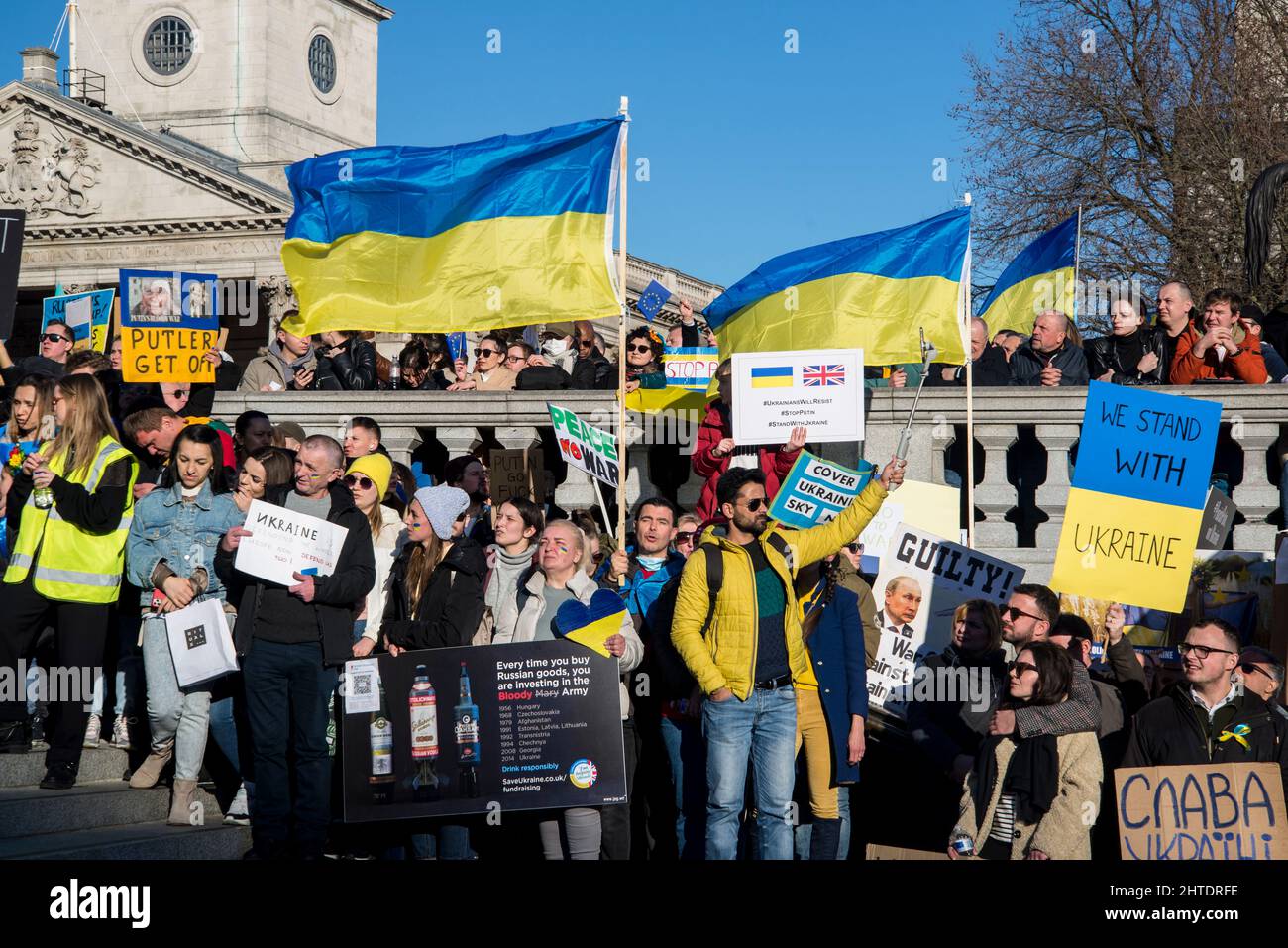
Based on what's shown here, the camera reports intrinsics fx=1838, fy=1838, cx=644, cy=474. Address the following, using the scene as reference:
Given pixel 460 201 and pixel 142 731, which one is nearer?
pixel 142 731

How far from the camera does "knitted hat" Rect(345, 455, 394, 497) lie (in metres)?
10.4

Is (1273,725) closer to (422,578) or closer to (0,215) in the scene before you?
(422,578)

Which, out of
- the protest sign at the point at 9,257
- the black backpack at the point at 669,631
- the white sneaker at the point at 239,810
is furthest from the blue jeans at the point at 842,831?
the protest sign at the point at 9,257

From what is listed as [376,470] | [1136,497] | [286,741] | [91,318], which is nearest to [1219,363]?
[1136,497]

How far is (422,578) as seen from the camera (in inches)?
371

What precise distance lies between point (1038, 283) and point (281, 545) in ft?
23.3

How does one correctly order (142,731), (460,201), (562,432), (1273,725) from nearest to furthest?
(1273,725) < (142,731) < (562,432) < (460,201)

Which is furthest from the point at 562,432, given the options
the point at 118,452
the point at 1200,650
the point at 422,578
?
the point at 1200,650

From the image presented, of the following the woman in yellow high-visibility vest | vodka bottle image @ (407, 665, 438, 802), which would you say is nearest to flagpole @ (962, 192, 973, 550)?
vodka bottle image @ (407, 665, 438, 802)

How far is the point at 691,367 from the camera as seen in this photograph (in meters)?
14.4

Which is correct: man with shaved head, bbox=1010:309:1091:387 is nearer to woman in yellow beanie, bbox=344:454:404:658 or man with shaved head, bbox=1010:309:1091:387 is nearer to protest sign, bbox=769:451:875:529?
protest sign, bbox=769:451:875:529

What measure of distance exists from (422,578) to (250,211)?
47.7 m

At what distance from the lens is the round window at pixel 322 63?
68.7m
